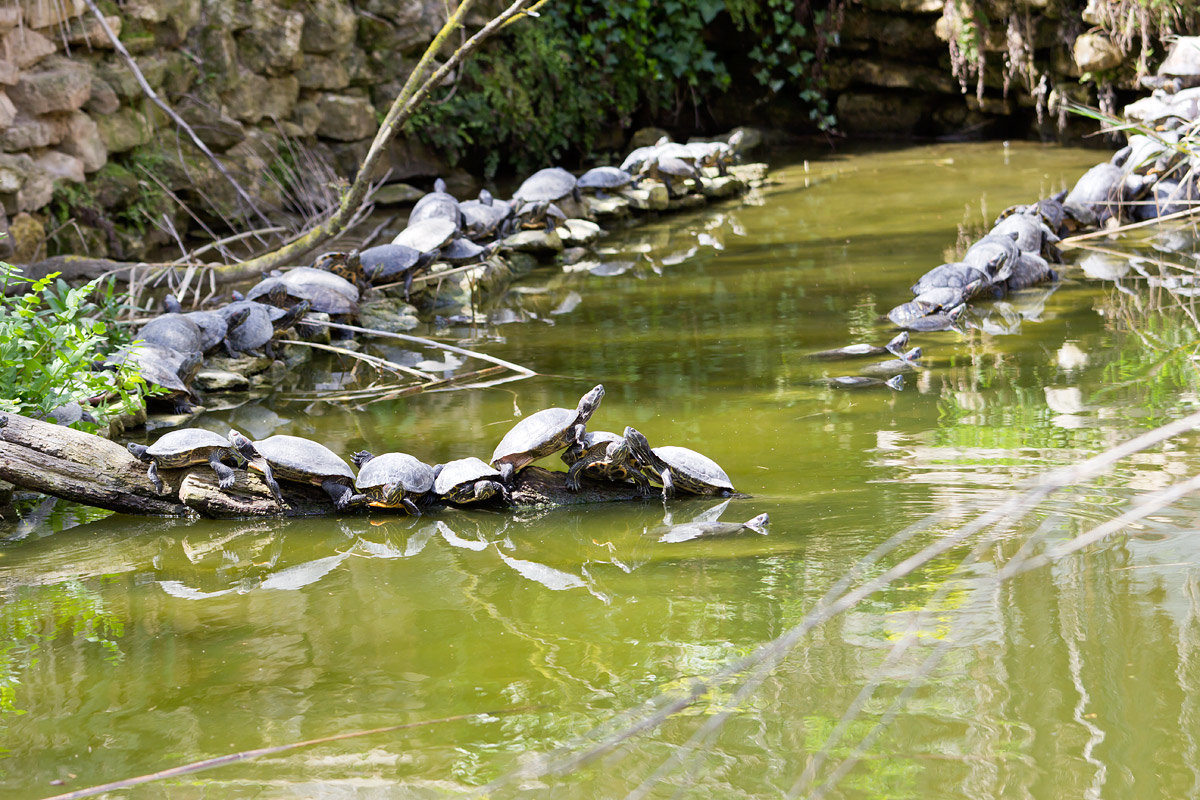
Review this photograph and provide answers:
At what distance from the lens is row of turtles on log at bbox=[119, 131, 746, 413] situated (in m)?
3.88

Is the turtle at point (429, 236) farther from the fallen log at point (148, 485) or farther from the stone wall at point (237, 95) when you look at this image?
the fallen log at point (148, 485)

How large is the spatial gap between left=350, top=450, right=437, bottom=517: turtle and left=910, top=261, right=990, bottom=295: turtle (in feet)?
8.80

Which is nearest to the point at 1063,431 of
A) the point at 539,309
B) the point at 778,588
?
the point at 778,588

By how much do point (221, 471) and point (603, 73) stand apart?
26.3 ft

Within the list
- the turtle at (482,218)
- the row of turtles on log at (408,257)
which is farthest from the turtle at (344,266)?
the turtle at (482,218)

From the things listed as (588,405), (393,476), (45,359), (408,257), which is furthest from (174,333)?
(588,405)

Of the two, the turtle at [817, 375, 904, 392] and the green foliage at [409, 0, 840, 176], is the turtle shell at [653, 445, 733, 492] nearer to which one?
the turtle at [817, 375, 904, 392]

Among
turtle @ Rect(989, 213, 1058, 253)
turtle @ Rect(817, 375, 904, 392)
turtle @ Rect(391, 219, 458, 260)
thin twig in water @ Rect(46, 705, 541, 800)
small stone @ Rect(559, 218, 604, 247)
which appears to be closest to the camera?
thin twig in water @ Rect(46, 705, 541, 800)

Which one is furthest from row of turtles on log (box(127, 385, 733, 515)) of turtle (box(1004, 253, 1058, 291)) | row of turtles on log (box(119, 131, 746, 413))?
turtle (box(1004, 253, 1058, 291))

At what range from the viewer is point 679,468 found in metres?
2.57

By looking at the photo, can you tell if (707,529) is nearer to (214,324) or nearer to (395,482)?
(395,482)

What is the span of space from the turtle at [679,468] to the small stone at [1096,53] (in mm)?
6950

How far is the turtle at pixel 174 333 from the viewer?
12.5ft

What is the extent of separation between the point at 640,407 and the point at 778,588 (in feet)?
4.74
